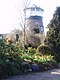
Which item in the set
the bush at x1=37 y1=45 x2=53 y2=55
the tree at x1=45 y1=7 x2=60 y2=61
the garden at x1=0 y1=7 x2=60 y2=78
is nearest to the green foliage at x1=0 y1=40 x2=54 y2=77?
the garden at x1=0 y1=7 x2=60 y2=78

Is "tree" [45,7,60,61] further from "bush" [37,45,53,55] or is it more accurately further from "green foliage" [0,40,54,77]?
"green foliage" [0,40,54,77]

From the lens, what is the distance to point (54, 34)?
26.5m

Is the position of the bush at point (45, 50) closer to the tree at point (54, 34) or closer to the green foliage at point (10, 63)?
the tree at point (54, 34)

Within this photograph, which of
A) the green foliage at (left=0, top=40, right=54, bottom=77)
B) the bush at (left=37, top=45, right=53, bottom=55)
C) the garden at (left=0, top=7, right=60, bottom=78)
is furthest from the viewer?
the bush at (left=37, top=45, right=53, bottom=55)

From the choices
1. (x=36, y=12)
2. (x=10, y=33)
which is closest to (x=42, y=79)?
(x=10, y=33)

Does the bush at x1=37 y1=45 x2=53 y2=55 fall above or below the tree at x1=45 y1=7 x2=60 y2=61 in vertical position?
below

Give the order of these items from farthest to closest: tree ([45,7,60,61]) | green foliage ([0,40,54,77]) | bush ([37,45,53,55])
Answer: tree ([45,7,60,61])
bush ([37,45,53,55])
green foliage ([0,40,54,77])

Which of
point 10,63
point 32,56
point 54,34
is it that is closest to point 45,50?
point 54,34

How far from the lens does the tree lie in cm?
2624

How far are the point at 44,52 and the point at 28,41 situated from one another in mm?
10496

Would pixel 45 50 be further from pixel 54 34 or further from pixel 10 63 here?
pixel 10 63

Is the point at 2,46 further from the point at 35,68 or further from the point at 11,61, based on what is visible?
the point at 35,68

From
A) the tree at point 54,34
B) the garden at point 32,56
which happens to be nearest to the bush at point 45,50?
the garden at point 32,56

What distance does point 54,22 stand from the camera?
2691cm
